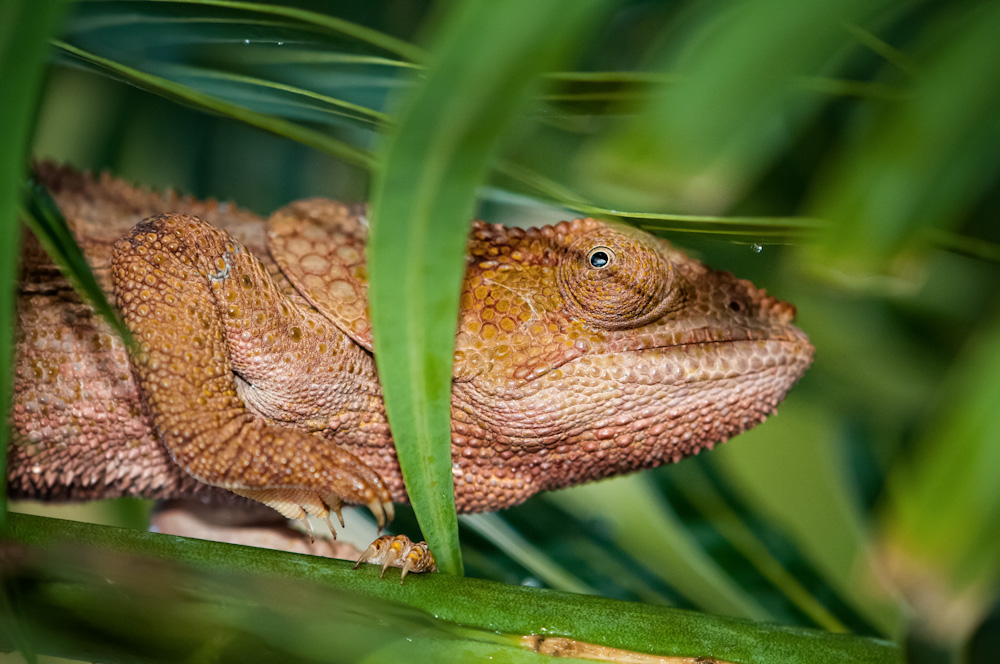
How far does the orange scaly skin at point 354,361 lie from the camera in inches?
44.9

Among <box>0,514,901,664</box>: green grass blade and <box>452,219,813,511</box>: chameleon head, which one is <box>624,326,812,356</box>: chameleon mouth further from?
<box>0,514,901,664</box>: green grass blade

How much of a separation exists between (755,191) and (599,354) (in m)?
0.48

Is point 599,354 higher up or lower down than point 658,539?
higher up

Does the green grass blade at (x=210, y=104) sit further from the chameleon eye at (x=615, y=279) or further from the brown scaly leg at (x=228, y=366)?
the chameleon eye at (x=615, y=279)

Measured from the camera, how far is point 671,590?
1.60 meters

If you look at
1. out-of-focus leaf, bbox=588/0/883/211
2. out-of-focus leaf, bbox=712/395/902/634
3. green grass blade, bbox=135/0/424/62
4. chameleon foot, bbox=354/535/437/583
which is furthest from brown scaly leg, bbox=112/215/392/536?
out-of-focus leaf, bbox=712/395/902/634

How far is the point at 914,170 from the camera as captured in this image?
0.35 meters

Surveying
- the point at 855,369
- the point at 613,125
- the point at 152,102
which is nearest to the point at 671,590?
the point at 855,369

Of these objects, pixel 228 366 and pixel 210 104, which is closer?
pixel 210 104

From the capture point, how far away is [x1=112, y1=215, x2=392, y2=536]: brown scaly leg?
1.09m

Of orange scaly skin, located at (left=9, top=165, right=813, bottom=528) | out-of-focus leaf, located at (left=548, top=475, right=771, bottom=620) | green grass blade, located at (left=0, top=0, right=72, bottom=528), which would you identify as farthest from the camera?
out-of-focus leaf, located at (left=548, top=475, right=771, bottom=620)

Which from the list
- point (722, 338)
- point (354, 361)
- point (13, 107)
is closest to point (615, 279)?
point (722, 338)

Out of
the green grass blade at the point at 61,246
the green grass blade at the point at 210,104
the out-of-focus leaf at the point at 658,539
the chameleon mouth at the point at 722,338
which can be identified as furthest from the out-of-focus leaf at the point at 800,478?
the green grass blade at the point at 61,246

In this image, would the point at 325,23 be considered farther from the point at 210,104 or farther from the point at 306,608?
the point at 306,608
